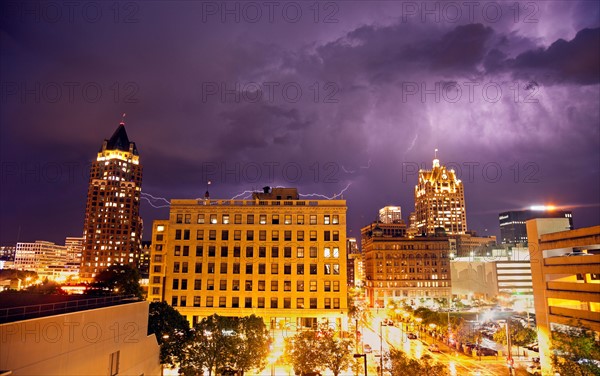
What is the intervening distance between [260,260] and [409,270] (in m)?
107

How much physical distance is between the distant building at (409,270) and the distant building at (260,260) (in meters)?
98.0

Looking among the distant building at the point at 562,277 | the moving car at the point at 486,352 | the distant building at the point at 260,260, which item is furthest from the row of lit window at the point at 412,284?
the distant building at the point at 562,277

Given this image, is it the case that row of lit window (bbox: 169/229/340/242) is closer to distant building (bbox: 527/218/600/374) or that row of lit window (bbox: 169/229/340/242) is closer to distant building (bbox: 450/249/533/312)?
distant building (bbox: 527/218/600/374)

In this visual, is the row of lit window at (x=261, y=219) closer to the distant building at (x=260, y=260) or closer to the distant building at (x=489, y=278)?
the distant building at (x=260, y=260)

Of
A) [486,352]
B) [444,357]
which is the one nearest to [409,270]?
[486,352]

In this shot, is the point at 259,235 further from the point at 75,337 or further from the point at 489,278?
the point at 489,278

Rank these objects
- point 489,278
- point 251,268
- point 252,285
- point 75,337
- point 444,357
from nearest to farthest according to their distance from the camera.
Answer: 1. point 75,337
2. point 444,357
3. point 252,285
4. point 251,268
5. point 489,278

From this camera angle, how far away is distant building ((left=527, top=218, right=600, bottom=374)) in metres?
43.1

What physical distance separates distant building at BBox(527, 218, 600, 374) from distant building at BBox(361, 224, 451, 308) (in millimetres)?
115497

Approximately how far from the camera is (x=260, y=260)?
74875 millimetres

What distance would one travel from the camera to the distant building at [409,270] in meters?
164

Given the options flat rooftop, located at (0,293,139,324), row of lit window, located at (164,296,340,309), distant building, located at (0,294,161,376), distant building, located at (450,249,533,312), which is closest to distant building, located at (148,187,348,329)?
row of lit window, located at (164,296,340,309)

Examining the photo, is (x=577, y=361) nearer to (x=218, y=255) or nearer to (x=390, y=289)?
(x=218, y=255)

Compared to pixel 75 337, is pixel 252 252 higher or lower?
higher
